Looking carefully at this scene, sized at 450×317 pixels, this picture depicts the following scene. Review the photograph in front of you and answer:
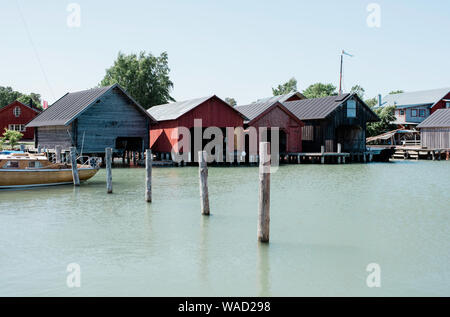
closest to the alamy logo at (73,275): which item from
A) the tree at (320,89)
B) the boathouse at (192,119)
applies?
the boathouse at (192,119)

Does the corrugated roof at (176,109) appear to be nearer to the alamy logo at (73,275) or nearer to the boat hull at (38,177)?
the boat hull at (38,177)

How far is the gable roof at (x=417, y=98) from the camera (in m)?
85.7

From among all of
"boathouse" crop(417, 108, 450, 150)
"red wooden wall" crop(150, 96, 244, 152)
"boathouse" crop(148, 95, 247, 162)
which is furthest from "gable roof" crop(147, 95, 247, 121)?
"boathouse" crop(417, 108, 450, 150)

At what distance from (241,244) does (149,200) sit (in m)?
8.43

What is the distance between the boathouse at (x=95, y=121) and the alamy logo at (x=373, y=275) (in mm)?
30738

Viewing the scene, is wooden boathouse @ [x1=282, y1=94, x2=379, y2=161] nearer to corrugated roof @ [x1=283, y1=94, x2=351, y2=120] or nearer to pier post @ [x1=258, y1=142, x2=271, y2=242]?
corrugated roof @ [x1=283, y1=94, x2=351, y2=120]

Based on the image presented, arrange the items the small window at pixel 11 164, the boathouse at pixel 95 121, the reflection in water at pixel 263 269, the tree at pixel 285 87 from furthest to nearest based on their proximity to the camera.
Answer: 1. the tree at pixel 285 87
2. the boathouse at pixel 95 121
3. the small window at pixel 11 164
4. the reflection in water at pixel 263 269

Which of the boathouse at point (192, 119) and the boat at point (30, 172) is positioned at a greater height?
the boathouse at point (192, 119)

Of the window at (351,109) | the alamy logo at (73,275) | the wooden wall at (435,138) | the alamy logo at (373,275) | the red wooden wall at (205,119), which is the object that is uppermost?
the window at (351,109)

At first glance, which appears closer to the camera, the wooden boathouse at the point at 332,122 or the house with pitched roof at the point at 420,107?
the wooden boathouse at the point at 332,122

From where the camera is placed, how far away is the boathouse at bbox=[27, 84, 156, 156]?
39219 millimetres

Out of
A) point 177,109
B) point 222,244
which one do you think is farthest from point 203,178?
point 177,109
